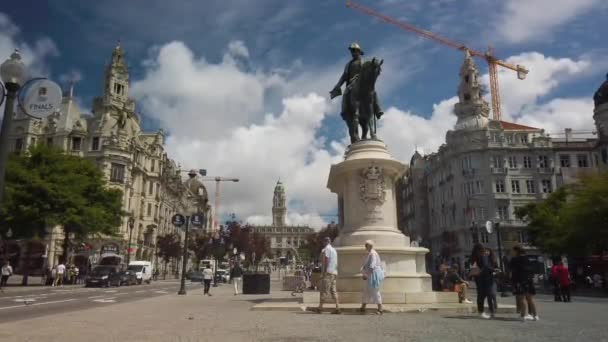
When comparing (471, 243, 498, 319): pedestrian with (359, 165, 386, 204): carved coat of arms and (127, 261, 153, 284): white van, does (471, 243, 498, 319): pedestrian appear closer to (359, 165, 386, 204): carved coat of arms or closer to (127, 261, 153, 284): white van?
(359, 165, 386, 204): carved coat of arms

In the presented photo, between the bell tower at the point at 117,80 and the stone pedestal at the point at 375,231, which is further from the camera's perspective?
the bell tower at the point at 117,80

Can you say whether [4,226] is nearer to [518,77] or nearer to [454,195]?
[454,195]

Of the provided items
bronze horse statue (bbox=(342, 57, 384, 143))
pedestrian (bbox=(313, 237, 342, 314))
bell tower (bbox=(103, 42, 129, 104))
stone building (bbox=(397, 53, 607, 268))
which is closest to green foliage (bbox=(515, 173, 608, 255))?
stone building (bbox=(397, 53, 607, 268))

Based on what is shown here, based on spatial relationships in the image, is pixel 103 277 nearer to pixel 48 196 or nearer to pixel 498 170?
pixel 48 196

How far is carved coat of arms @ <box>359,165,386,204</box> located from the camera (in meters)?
14.1

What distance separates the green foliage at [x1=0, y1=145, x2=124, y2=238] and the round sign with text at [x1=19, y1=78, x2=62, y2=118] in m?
27.1

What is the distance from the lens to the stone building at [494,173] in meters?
58.6

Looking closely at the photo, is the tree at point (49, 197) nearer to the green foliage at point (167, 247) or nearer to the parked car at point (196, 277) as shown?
the parked car at point (196, 277)

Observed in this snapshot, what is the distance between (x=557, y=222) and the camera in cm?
3872

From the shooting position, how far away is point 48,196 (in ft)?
107

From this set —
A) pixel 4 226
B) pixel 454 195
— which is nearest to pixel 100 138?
pixel 4 226

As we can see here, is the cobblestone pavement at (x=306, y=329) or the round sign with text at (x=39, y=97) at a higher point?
the round sign with text at (x=39, y=97)

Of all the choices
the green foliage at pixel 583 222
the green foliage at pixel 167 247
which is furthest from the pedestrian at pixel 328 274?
the green foliage at pixel 167 247

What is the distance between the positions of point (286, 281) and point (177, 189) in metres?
62.3
